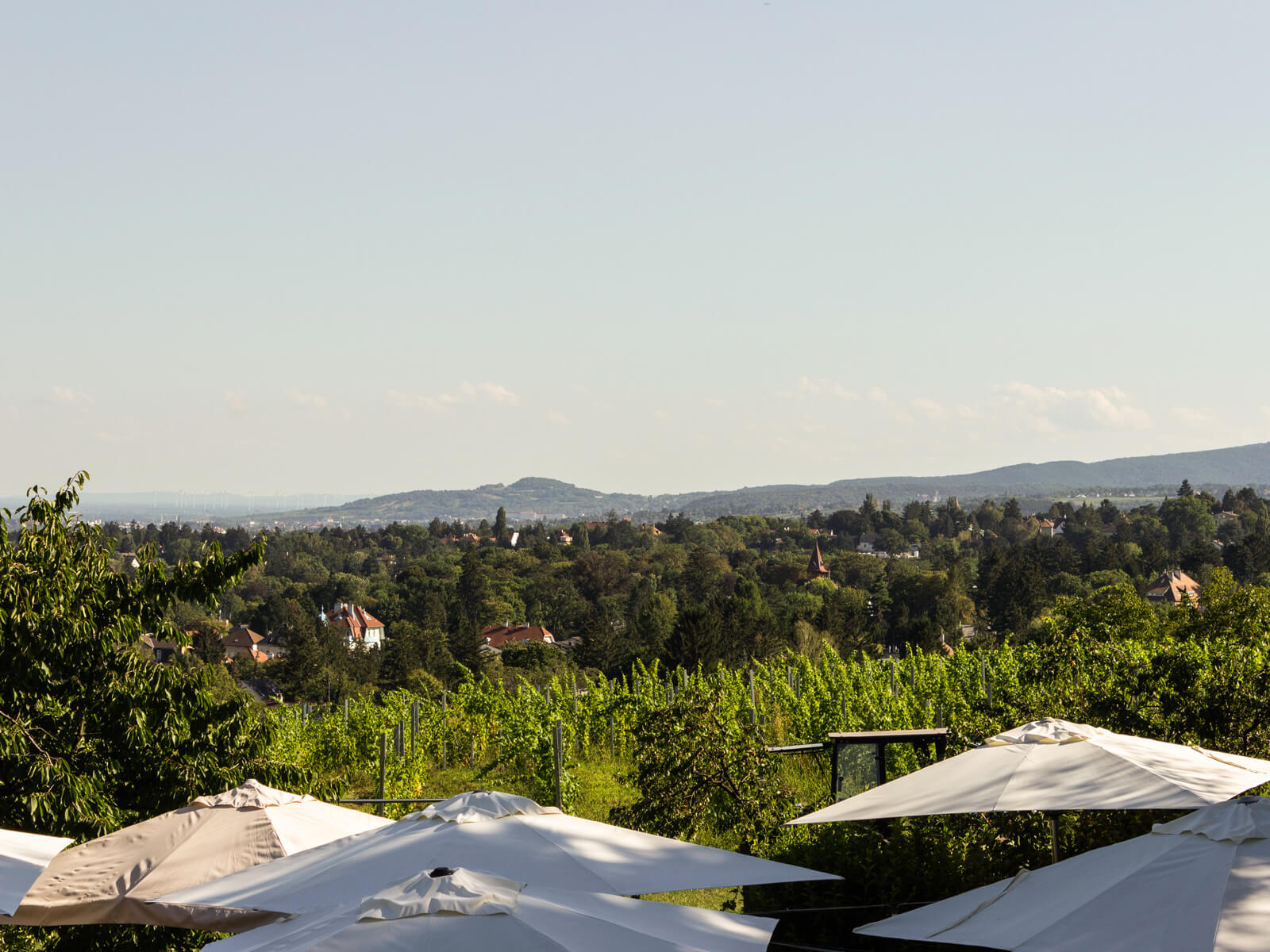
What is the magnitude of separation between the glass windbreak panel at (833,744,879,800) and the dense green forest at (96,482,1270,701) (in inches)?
478

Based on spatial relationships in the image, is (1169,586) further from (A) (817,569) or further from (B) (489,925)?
(B) (489,925)

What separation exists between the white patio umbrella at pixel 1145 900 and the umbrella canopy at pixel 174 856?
325 centimetres

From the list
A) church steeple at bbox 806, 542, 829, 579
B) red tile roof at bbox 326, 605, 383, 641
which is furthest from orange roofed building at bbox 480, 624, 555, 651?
church steeple at bbox 806, 542, 829, 579

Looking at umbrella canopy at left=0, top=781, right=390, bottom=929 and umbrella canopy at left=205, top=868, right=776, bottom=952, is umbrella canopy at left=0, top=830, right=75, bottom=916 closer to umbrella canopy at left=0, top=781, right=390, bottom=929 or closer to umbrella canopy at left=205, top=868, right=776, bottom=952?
umbrella canopy at left=0, top=781, right=390, bottom=929

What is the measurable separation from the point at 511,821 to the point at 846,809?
1.75m

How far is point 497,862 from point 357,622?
315 ft

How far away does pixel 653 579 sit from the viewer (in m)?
108

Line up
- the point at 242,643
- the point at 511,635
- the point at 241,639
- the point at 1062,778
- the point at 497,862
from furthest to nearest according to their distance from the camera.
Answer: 1. the point at 241,639
2. the point at 242,643
3. the point at 511,635
4. the point at 1062,778
5. the point at 497,862

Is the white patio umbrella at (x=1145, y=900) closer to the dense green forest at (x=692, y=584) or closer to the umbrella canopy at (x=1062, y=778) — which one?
the umbrella canopy at (x=1062, y=778)

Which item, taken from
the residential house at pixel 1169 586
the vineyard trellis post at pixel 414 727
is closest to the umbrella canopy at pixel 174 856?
the vineyard trellis post at pixel 414 727

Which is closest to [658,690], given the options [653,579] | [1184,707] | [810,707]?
[810,707]

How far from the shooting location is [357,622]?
97.8 metres

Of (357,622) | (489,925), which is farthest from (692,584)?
(489,925)

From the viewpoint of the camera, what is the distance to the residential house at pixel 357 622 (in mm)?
94125
